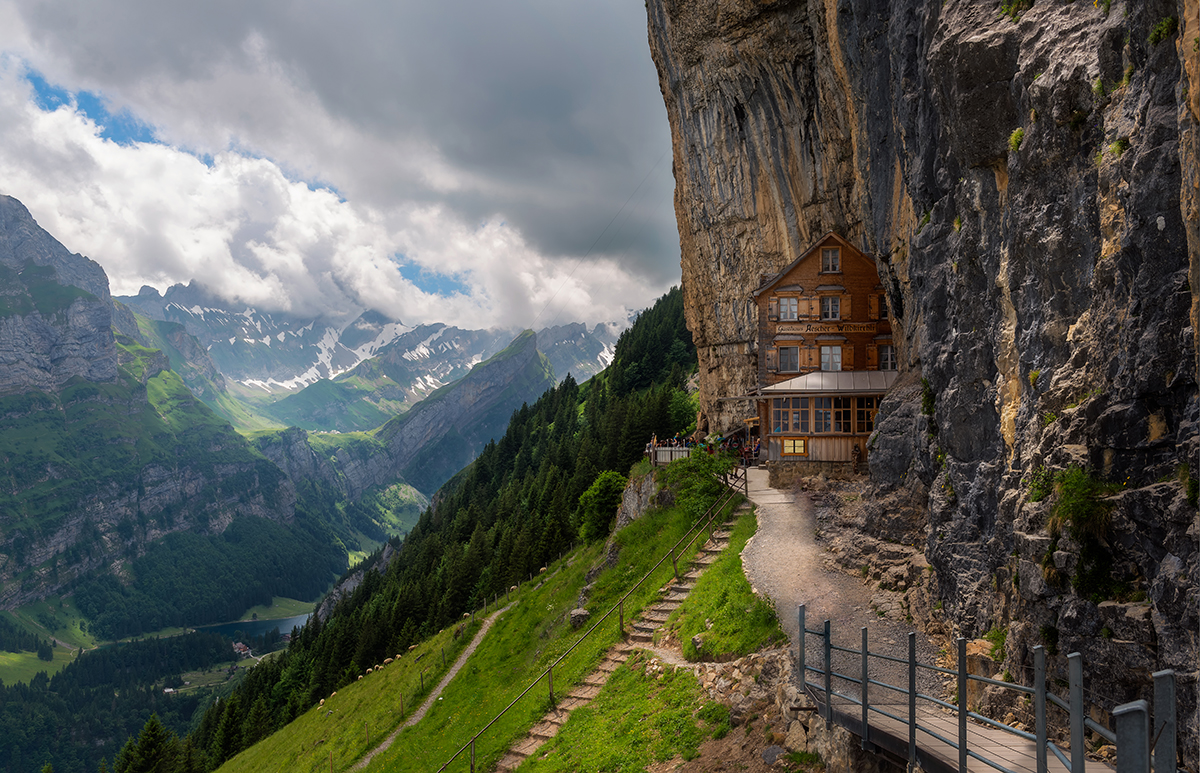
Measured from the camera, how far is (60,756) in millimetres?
177875

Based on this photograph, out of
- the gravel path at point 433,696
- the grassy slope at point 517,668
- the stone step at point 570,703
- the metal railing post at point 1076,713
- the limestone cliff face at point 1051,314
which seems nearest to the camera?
the metal railing post at point 1076,713

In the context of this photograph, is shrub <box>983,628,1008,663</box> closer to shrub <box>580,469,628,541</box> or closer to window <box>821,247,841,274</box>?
shrub <box>580,469,628,541</box>

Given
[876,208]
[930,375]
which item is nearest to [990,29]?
Answer: [930,375]

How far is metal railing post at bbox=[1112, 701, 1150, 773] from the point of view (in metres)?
5.64

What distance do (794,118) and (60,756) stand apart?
22828cm

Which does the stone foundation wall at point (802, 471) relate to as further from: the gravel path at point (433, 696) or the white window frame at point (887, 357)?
the gravel path at point (433, 696)

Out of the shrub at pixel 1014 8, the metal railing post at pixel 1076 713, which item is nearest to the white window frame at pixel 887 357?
the shrub at pixel 1014 8

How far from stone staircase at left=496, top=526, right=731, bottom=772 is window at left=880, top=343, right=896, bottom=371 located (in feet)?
66.2

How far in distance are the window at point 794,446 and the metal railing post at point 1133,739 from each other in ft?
107

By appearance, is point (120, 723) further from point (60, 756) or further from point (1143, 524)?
point (1143, 524)

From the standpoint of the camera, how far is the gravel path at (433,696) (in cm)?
3438

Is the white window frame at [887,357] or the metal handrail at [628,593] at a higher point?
the white window frame at [887,357]

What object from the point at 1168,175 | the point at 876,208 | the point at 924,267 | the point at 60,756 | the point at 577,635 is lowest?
the point at 60,756

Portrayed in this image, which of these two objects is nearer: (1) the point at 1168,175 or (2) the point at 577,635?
(1) the point at 1168,175
